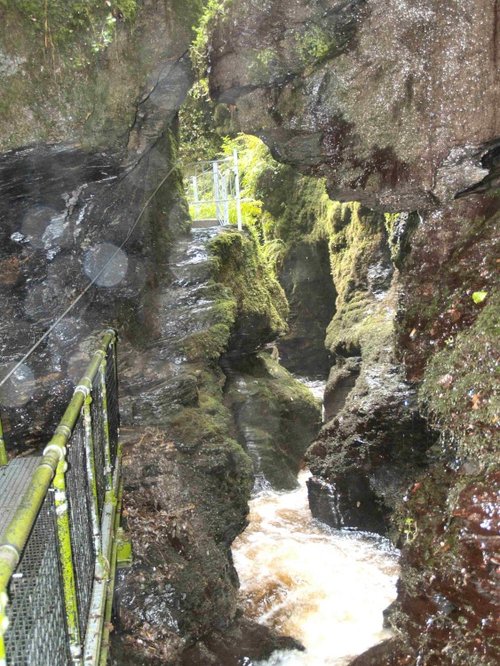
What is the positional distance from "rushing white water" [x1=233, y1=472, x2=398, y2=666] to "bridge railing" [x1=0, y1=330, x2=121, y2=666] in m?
3.52

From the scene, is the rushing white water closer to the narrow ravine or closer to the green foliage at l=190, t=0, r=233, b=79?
the narrow ravine

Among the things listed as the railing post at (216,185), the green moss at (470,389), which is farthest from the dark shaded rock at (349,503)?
the railing post at (216,185)

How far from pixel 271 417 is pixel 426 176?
629 cm

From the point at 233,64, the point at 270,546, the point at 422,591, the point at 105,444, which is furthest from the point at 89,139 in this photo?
the point at 270,546

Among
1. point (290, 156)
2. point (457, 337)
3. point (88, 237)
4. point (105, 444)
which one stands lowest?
point (105, 444)

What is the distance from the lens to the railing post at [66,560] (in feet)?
8.47

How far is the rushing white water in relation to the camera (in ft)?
23.8

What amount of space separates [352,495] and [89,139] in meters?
7.04

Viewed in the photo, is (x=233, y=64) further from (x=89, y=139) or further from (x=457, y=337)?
(x=457, y=337)

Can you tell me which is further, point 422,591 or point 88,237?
point 88,237

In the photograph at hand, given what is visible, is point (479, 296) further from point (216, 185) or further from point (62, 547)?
point (216, 185)

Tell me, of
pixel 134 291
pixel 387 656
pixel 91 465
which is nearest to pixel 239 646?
pixel 387 656

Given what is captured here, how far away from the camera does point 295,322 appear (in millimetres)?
17234

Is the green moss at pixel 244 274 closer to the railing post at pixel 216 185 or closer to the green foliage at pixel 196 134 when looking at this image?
the railing post at pixel 216 185
